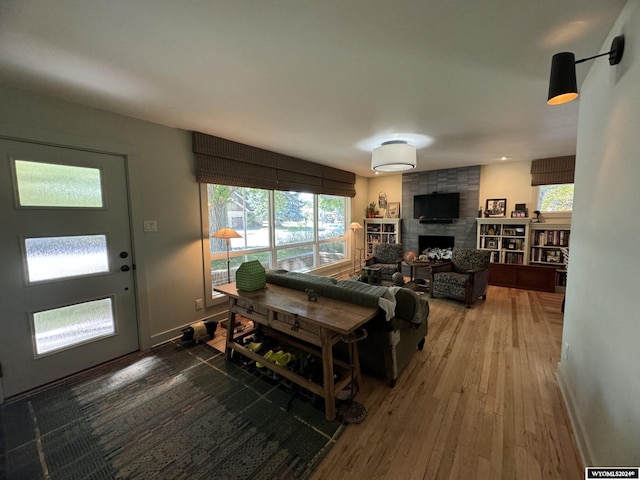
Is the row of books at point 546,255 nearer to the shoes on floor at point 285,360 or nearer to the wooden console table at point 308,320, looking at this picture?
the wooden console table at point 308,320

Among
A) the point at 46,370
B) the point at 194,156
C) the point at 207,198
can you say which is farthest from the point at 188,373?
the point at 194,156

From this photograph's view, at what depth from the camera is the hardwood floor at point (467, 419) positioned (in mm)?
1411

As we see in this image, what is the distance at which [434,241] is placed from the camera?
568 centimetres

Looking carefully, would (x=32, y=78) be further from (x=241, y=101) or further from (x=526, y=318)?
(x=526, y=318)

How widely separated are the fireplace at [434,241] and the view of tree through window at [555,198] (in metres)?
1.63

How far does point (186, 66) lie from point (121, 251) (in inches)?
74.6

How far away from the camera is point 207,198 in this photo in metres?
3.13

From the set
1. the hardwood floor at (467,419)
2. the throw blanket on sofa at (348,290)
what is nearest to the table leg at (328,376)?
the hardwood floor at (467,419)

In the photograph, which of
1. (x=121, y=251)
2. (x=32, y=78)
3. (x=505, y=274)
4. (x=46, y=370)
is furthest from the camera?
(x=505, y=274)

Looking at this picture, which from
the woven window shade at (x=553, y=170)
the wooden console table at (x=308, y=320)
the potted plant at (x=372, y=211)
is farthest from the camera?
the potted plant at (x=372, y=211)

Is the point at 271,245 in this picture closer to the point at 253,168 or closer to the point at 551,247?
the point at 253,168

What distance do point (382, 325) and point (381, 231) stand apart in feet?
14.8

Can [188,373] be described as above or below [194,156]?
below

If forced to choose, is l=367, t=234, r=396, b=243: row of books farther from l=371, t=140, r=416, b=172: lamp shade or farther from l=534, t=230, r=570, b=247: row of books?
l=371, t=140, r=416, b=172: lamp shade
